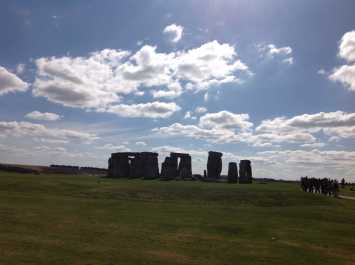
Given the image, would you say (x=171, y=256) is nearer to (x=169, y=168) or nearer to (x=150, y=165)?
(x=169, y=168)

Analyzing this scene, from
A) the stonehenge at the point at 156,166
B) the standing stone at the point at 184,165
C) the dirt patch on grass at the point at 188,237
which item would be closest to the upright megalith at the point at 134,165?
the stonehenge at the point at 156,166

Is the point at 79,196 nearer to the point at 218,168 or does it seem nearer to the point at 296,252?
the point at 296,252

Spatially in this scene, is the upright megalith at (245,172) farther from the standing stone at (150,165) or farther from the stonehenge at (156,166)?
the standing stone at (150,165)

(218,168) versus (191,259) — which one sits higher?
(218,168)

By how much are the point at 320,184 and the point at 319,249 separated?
30976 mm

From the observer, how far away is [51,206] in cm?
2341

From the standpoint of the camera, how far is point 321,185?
4381 cm

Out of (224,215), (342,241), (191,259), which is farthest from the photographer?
(224,215)

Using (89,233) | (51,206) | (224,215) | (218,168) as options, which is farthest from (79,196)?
(218,168)

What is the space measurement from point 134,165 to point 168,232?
1911 inches

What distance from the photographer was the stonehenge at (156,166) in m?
62.4

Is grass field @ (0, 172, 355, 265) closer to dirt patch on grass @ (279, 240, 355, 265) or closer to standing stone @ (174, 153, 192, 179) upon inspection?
dirt patch on grass @ (279, 240, 355, 265)

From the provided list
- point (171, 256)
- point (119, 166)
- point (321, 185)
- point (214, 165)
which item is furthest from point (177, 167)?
point (171, 256)

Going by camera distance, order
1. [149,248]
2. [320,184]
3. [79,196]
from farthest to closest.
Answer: [320,184]
[79,196]
[149,248]
